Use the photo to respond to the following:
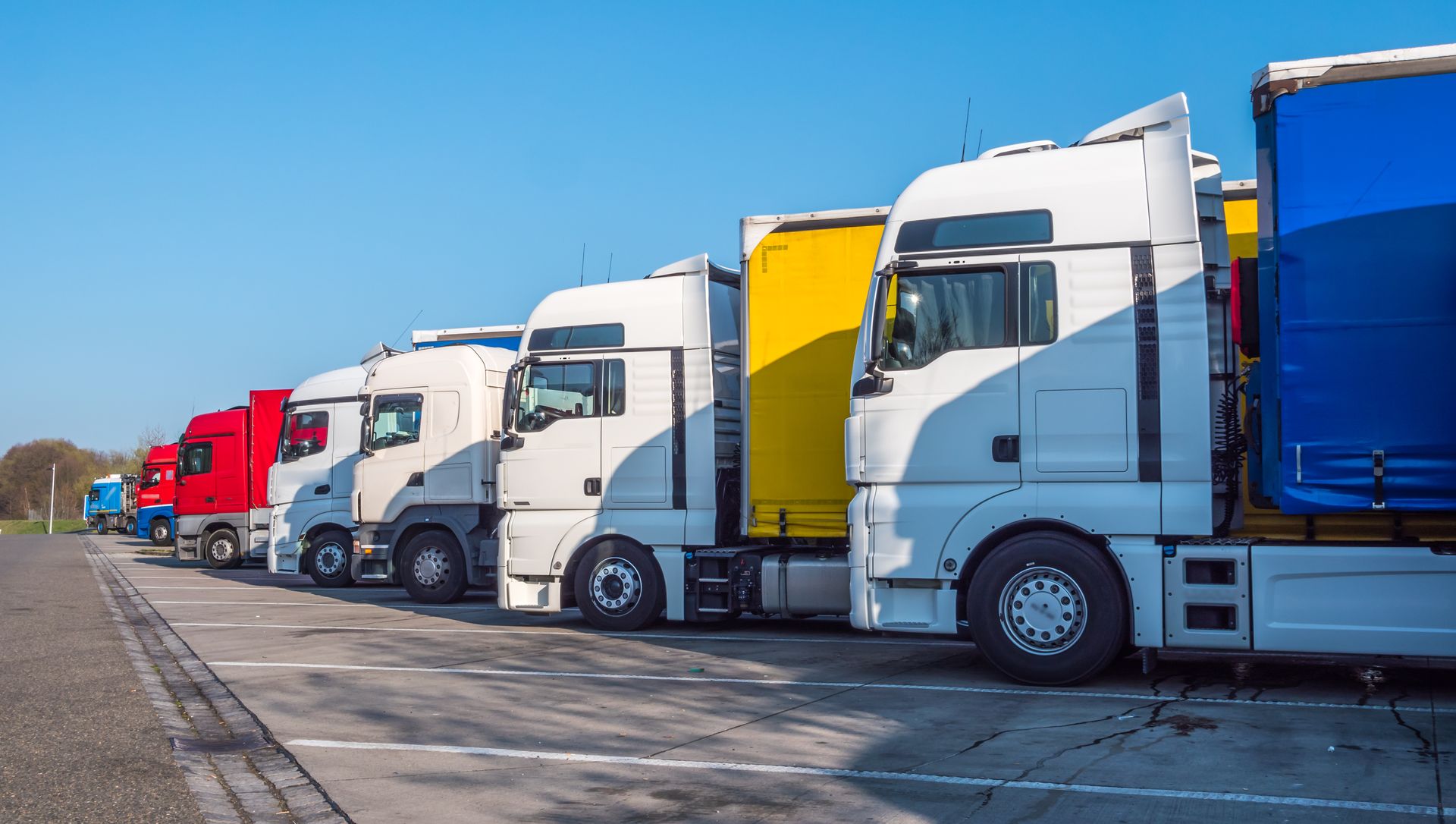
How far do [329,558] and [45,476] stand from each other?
11209cm

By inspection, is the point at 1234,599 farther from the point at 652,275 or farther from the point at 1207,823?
the point at 652,275

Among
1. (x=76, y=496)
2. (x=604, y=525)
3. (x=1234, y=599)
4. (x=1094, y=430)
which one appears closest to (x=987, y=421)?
(x=1094, y=430)

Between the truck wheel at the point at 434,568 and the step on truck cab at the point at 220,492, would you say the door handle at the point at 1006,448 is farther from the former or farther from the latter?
the step on truck cab at the point at 220,492

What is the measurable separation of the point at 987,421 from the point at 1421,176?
9.79 ft

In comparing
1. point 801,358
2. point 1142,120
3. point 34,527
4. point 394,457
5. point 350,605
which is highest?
point 1142,120

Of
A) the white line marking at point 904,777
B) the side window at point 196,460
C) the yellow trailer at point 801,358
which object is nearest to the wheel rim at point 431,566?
the yellow trailer at point 801,358

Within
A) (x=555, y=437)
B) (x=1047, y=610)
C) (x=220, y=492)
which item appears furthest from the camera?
(x=220, y=492)

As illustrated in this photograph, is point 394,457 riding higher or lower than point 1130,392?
lower

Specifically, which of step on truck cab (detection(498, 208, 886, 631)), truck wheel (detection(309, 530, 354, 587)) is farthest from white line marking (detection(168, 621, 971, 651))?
truck wheel (detection(309, 530, 354, 587))

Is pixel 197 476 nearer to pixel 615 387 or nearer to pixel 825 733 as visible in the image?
pixel 615 387

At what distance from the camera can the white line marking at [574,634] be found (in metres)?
11.2

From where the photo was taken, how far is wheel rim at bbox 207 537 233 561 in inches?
1008

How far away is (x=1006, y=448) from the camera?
27.0 feet

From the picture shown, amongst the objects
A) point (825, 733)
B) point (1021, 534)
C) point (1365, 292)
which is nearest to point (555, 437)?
point (1021, 534)
